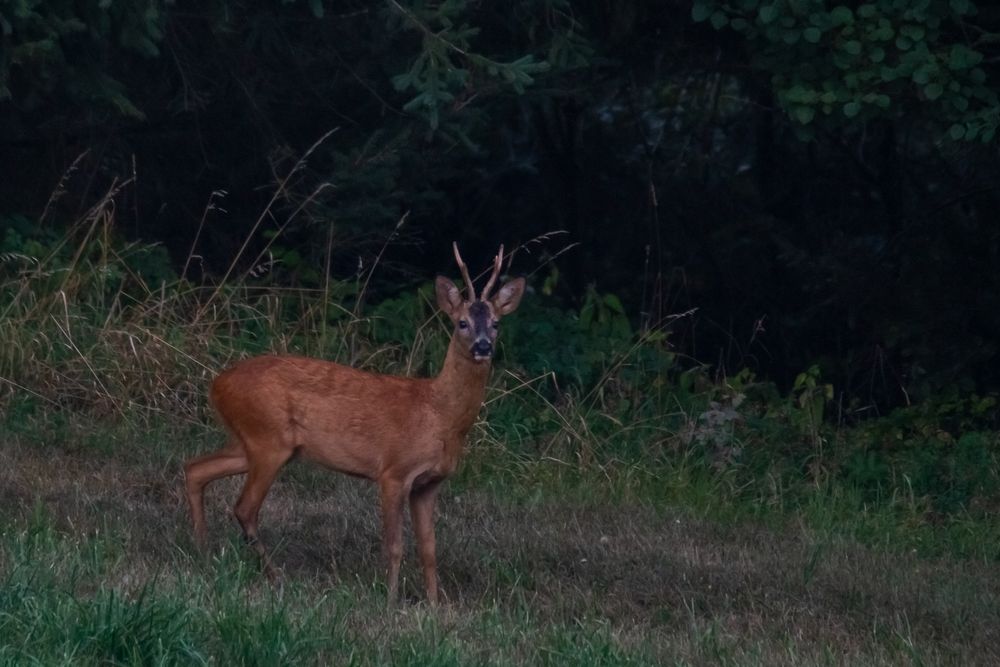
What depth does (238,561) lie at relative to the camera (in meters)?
6.70

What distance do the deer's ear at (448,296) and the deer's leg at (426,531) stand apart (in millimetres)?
760

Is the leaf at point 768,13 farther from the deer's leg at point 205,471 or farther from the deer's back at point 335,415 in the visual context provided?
the deer's leg at point 205,471

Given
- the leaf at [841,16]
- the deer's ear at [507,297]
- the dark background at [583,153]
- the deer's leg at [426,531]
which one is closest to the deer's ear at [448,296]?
the deer's ear at [507,297]

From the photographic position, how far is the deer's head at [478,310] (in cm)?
714

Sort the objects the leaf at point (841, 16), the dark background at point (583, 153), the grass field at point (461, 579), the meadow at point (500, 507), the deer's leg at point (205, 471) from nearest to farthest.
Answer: the grass field at point (461, 579), the meadow at point (500, 507), the deer's leg at point (205, 471), the leaf at point (841, 16), the dark background at point (583, 153)

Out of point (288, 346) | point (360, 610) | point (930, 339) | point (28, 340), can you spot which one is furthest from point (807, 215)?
point (360, 610)

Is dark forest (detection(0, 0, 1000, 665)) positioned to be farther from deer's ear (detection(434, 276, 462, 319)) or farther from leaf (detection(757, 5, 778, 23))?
deer's ear (detection(434, 276, 462, 319))

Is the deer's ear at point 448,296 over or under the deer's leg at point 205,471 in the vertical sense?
over

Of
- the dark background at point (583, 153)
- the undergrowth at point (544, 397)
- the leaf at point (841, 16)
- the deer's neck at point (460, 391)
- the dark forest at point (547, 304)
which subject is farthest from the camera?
the dark background at point (583, 153)

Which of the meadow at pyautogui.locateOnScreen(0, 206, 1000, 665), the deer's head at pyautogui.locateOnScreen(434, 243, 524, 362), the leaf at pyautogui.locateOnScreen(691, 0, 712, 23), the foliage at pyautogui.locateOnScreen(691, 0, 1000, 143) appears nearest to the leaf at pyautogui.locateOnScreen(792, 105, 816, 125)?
the foliage at pyautogui.locateOnScreen(691, 0, 1000, 143)

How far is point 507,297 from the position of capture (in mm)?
7500

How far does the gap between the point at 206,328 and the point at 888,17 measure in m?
4.47

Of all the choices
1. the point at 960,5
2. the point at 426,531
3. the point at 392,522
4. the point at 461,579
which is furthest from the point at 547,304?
the point at 392,522

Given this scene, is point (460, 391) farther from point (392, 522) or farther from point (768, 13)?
point (768, 13)
